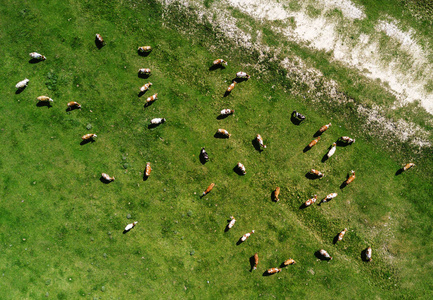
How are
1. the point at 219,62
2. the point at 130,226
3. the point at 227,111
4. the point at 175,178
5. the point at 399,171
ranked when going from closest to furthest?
the point at 130,226 → the point at 175,178 → the point at 227,111 → the point at 219,62 → the point at 399,171

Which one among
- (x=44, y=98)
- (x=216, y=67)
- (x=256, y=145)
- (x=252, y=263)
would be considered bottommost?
(x=252, y=263)

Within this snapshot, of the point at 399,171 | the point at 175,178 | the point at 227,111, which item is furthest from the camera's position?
the point at 399,171

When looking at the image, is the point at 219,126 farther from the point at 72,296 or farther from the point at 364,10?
the point at 72,296

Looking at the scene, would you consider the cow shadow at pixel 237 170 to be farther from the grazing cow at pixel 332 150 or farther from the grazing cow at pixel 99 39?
the grazing cow at pixel 99 39

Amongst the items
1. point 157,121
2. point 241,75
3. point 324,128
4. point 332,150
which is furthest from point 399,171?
point 157,121

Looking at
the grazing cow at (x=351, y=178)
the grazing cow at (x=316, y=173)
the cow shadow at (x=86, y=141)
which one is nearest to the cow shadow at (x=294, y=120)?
the grazing cow at (x=316, y=173)

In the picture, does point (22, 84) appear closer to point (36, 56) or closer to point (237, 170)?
point (36, 56)

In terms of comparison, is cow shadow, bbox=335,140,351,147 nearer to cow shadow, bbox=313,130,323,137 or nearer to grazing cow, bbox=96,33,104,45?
cow shadow, bbox=313,130,323,137

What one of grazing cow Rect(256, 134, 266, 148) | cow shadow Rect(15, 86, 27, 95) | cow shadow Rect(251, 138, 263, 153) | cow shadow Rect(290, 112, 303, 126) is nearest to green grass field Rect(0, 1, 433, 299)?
cow shadow Rect(15, 86, 27, 95)

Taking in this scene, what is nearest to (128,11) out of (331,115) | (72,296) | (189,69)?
(189,69)
